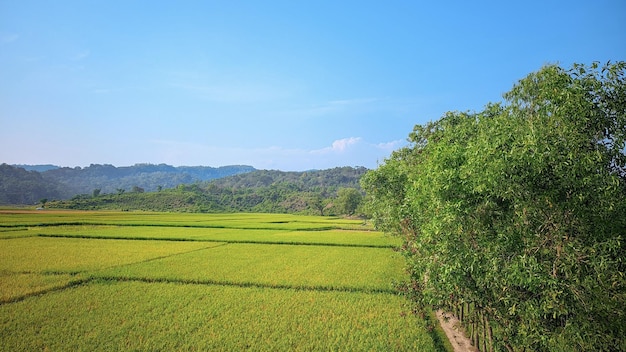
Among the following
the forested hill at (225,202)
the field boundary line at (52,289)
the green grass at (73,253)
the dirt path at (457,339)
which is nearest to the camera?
the dirt path at (457,339)

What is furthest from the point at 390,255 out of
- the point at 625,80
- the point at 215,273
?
the point at 625,80

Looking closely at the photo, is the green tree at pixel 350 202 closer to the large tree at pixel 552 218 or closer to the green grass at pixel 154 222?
the green grass at pixel 154 222

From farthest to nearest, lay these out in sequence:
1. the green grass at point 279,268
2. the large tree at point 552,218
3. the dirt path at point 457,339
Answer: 1. the green grass at point 279,268
2. the dirt path at point 457,339
3. the large tree at point 552,218

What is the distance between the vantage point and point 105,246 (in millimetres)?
31703

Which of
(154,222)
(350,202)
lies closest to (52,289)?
(154,222)

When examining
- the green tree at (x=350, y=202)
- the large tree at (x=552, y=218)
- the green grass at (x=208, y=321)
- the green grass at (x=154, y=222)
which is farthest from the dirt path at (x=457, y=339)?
the green tree at (x=350, y=202)

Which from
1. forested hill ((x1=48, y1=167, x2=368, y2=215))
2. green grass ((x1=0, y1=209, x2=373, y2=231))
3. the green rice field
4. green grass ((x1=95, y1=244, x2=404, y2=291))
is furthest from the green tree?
the green rice field

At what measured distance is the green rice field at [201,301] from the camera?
11.6 metres

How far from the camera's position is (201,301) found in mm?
15992

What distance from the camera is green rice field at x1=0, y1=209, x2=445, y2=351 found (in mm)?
11609

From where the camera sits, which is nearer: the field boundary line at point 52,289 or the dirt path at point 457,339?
the dirt path at point 457,339

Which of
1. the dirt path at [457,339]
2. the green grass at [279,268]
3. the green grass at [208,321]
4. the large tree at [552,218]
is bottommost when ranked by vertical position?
the dirt path at [457,339]

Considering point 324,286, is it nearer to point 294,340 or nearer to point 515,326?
point 294,340

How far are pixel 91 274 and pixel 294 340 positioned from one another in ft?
49.3
